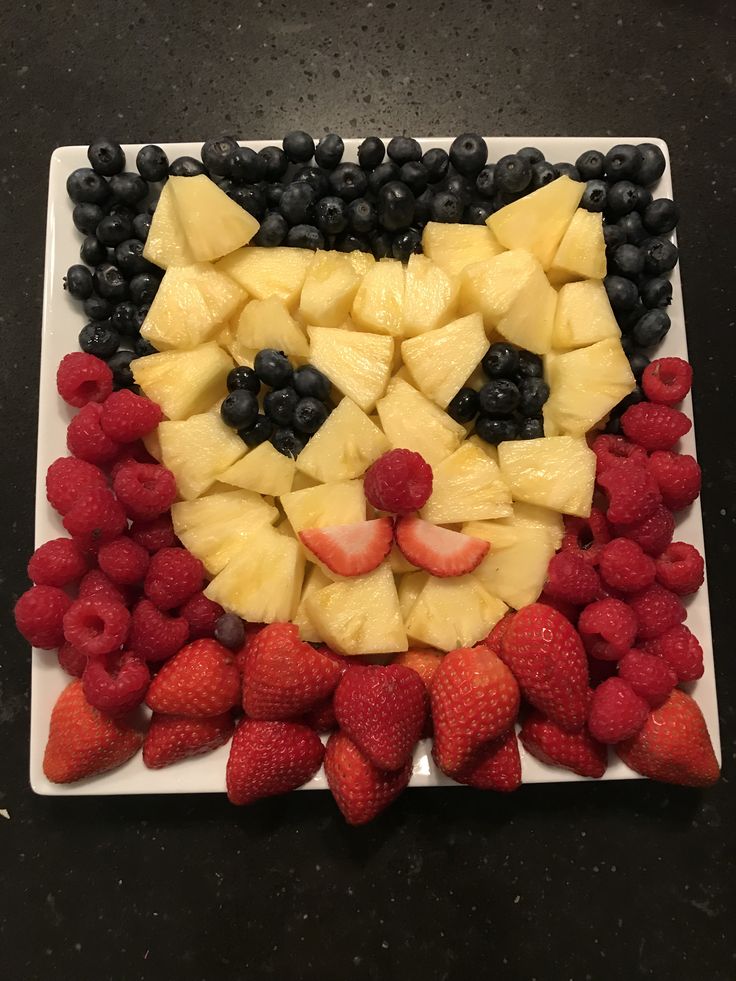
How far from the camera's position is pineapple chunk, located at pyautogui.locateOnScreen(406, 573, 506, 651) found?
1.17m

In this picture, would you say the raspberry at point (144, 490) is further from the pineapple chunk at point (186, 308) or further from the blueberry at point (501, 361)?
the blueberry at point (501, 361)

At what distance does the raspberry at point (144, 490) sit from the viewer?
114 cm

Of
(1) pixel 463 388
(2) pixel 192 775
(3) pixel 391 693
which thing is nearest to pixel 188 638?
(2) pixel 192 775

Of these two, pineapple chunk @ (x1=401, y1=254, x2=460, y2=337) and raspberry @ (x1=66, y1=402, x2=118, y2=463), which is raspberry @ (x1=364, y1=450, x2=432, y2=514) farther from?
raspberry @ (x1=66, y1=402, x2=118, y2=463)

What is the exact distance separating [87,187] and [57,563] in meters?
0.66

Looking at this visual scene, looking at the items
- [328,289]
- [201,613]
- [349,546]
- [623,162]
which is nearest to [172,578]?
[201,613]

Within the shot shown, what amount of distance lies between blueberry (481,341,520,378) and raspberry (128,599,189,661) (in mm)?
672

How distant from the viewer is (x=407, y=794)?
1.38m

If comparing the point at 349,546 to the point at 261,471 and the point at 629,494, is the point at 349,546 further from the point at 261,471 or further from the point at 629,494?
the point at 629,494

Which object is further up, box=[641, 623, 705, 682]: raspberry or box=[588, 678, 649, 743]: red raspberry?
box=[641, 623, 705, 682]: raspberry

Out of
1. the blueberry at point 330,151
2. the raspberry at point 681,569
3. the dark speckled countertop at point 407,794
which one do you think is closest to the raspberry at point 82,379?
the dark speckled countertop at point 407,794

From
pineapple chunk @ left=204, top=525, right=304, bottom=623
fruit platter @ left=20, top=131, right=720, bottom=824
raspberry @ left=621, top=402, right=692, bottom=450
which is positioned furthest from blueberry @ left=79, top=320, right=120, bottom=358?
raspberry @ left=621, top=402, right=692, bottom=450

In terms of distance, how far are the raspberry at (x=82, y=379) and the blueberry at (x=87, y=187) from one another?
0.94 feet

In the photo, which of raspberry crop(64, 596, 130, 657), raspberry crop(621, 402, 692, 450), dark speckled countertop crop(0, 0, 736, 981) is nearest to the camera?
raspberry crop(64, 596, 130, 657)
